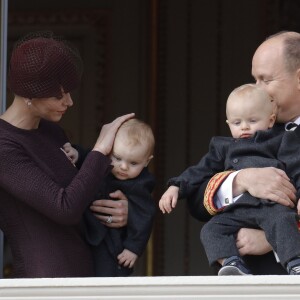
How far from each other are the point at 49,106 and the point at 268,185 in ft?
2.39

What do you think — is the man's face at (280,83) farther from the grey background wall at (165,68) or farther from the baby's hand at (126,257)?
the grey background wall at (165,68)

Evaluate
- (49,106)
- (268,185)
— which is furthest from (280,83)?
(49,106)

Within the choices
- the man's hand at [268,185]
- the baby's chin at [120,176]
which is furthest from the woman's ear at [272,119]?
the baby's chin at [120,176]

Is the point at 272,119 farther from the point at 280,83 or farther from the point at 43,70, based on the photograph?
the point at 43,70

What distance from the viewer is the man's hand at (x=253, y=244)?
151 inches

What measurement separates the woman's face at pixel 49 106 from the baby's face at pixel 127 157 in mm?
236

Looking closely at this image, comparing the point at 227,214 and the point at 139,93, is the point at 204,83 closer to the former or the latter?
the point at 139,93

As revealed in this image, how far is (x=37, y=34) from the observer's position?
13.8ft

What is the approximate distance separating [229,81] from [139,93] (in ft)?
1.70

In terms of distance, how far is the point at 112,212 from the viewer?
13.5ft

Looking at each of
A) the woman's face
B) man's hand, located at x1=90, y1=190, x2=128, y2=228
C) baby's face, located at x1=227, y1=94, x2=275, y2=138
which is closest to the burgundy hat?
the woman's face

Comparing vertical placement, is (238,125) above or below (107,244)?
above

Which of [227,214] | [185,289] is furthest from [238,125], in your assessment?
[185,289]

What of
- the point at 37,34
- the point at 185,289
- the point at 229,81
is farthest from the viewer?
the point at 229,81
